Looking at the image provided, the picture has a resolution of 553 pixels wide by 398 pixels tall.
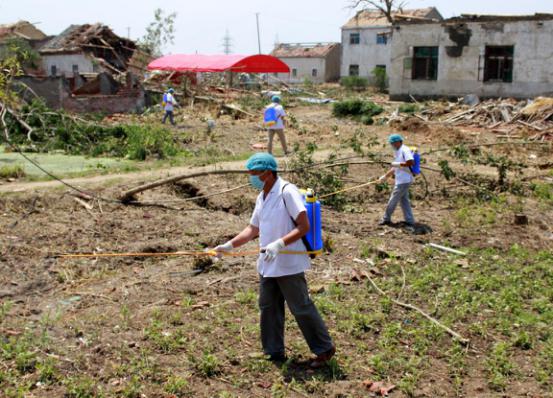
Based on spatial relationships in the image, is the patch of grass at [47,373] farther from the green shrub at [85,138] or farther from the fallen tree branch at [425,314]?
the green shrub at [85,138]

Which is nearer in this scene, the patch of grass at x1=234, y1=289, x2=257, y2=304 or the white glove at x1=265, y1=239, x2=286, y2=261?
the white glove at x1=265, y1=239, x2=286, y2=261

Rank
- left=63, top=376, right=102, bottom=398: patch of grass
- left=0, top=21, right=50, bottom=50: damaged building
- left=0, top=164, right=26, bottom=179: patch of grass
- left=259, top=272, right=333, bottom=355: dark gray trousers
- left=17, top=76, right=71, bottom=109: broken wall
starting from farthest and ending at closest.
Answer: left=0, top=21, right=50, bottom=50: damaged building
left=17, top=76, right=71, bottom=109: broken wall
left=0, top=164, right=26, bottom=179: patch of grass
left=259, top=272, right=333, bottom=355: dark gray trousers
left=63, top=376, right=102, bottom=398: patch of grass

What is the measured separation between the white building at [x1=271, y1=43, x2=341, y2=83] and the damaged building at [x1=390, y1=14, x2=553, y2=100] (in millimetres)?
24131

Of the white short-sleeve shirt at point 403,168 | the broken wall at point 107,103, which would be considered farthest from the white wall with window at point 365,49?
the white short-sleeve shirt at point 403,168

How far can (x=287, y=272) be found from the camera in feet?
17.7

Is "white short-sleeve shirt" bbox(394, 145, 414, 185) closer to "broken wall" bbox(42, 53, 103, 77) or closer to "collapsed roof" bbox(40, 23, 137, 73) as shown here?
"collapsed roof" bbox(40, 23, 137, 73)

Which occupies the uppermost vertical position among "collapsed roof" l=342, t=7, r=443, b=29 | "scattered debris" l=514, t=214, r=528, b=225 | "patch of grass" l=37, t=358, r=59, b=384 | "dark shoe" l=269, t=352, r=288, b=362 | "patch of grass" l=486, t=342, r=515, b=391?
"collapsed roof" l=342, t=7, r=443, b=29

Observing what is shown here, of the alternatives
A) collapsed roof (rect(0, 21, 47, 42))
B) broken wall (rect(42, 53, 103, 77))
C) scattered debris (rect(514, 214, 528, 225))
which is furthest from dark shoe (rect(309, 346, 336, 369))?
Answer: collapsed roof (rect(0, 21, 47, 42))

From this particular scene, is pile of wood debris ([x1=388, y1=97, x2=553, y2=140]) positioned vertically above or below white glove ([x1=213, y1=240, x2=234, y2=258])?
above

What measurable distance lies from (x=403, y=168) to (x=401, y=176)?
0.15 metres

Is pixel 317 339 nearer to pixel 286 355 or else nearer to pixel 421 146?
pixel 286 355

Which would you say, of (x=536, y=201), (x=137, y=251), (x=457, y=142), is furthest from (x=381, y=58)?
(x=137, y=251)

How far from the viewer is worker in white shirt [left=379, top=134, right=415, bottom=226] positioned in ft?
33.2

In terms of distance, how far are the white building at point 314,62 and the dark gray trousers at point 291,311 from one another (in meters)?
51.3
